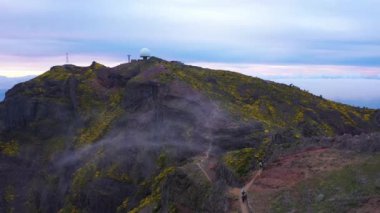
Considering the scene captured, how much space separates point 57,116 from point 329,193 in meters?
Result: 66.1

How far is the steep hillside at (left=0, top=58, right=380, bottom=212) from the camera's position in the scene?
194ft

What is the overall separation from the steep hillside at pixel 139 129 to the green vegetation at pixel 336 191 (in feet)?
29.1

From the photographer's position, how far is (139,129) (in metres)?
77.0

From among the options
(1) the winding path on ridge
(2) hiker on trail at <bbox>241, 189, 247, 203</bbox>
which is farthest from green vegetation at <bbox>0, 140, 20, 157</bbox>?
(2) hiker on trail at <bbox>241, 189, 247, 203</bbox>

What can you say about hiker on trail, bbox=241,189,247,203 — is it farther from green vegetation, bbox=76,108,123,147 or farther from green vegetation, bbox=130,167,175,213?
green vegetation, bbox=76,108,123,147

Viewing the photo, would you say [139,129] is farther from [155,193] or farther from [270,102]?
[155,193]

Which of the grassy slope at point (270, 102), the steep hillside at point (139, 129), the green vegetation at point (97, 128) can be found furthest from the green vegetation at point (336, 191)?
the green vegetation at point (97, 128)

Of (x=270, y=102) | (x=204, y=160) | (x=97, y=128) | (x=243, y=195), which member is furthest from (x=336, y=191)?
(x=97, y=128)

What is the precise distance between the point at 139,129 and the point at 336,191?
45281mm

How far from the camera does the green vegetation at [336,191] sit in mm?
33578

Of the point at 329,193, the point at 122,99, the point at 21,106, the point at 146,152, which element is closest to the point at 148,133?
the point at 146,152

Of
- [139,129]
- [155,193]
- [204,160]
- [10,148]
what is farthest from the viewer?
[10,148]

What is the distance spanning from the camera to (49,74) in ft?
327

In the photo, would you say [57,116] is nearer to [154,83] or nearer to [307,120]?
[154,83]
